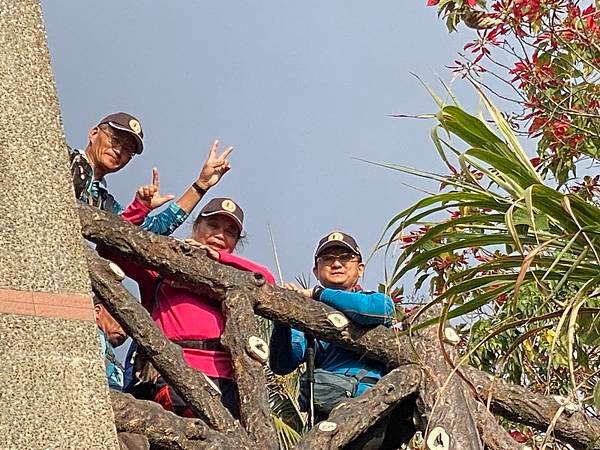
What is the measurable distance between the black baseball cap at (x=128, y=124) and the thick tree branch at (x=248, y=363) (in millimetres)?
765

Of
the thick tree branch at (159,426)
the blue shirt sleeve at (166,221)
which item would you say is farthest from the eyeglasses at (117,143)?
the thick tree branch at (159,426)

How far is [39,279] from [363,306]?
166 centimetres

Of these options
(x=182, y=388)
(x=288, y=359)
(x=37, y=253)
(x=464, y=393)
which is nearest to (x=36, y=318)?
(x=37, y=253)

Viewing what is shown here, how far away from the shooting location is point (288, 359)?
4852 millimetres

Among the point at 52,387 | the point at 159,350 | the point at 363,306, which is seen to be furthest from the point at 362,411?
the point at 52,387

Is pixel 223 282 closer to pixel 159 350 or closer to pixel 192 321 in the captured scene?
pixel 192 321

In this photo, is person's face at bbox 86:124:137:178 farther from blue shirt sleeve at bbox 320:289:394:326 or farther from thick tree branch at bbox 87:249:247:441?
blue shirt sleeve at bbox 320:289:394:326

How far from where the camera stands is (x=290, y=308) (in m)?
4.63

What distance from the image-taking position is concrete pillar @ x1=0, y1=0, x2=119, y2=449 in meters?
3.18

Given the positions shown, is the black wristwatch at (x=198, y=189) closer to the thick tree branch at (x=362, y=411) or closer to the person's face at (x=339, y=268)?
the person's face at (x=339, y=268)

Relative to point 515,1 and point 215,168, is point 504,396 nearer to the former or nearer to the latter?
point 215,168

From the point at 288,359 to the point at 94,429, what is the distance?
5.47ft

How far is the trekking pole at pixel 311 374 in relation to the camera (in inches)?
186

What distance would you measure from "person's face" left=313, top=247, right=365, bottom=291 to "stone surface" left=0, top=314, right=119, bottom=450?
1.76 m
